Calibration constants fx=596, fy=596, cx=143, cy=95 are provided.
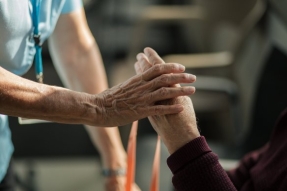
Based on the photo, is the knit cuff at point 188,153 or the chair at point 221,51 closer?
the knit cuff at point 188,153

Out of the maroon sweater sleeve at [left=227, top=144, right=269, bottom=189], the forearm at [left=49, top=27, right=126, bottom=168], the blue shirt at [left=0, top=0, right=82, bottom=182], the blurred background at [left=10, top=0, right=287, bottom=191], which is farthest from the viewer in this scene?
the blurred background at [left=10, top=0, right=287, bottom=191]

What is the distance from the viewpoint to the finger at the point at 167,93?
1.34m

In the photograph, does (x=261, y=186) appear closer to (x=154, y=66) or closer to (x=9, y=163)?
(x=154, y=66)

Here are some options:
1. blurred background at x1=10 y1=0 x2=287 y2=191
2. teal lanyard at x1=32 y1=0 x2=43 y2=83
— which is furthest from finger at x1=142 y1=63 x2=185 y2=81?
blurred background at x1=10 y1=0 x2=287 y2=191

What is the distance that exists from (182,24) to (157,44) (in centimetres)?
56

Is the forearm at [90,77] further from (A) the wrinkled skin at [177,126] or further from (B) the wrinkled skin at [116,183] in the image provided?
(A) the wrinkled skin at [177,126]

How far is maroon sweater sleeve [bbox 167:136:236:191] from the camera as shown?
4.32 ft

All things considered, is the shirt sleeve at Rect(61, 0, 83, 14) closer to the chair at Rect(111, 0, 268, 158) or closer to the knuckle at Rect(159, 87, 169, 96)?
the knuckle at Rect(159, 87, 169, 96)

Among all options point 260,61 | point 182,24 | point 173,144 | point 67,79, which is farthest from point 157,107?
point 182,24

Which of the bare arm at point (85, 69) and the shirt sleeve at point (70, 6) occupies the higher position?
the shirt sleeve at point (70, 6)

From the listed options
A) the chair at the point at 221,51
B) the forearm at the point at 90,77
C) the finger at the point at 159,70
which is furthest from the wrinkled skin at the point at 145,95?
the chair at the point at 221,51

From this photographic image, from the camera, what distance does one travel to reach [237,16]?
3412mm

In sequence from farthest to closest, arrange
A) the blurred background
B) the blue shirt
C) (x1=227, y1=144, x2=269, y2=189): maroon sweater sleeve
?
the blurred background → (x1=227, y1=144, x2=269, y2=189): maroon sweater sleeve → the blue shirt

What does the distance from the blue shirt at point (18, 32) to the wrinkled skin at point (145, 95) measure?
28 cm
